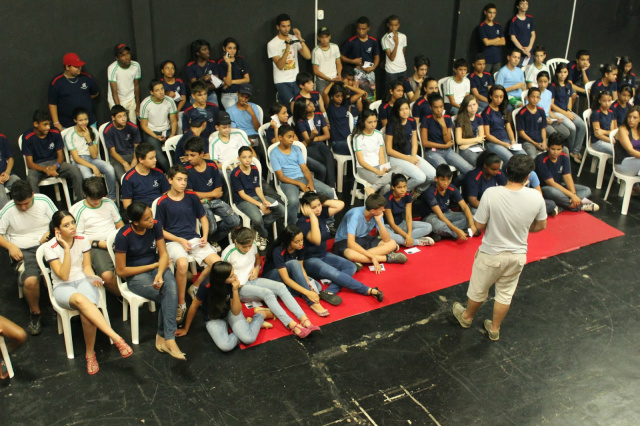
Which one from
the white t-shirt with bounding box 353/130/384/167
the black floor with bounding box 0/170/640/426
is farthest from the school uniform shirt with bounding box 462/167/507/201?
the black floor with bounding box 0/170/640/426

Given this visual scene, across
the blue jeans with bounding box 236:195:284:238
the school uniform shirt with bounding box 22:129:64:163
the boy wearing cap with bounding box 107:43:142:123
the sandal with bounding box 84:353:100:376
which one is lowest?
the sandal with bounding box 84:353:100:376

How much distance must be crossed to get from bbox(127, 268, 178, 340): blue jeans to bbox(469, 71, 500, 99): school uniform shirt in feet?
17.7

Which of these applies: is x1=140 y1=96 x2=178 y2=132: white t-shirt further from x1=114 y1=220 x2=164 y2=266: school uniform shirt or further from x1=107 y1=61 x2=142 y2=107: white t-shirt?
x1=114 y1=220 x2=164 y2=266: school uniform shirt

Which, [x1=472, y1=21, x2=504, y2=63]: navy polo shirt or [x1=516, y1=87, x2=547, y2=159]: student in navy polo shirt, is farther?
[x1=472, y1=21, x2=504, y2=63]: navy polo shirt

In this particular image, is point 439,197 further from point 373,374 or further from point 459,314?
point 373,374

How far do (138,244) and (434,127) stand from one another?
12.9ft

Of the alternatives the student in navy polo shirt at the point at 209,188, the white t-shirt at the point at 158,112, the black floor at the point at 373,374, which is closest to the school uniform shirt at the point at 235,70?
the white t-shirt at the point at 158,112

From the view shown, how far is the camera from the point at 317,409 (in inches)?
169

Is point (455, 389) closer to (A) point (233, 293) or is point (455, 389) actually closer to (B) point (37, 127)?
(A) point (233, 293)

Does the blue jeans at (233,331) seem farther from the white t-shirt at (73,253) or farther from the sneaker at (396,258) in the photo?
the sneaker at (396,258)

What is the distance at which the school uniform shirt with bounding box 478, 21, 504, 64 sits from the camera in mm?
9227

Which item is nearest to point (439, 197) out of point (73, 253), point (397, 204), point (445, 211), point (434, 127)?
point (445, 211)

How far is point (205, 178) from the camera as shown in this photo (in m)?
6.05

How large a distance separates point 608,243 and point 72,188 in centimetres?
573
